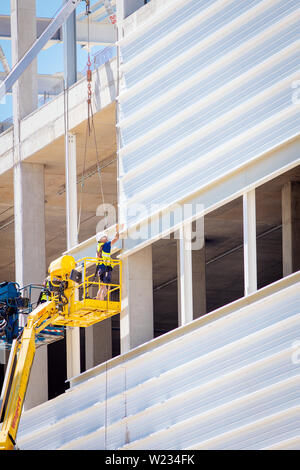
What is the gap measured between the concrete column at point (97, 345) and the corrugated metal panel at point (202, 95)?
18467mm

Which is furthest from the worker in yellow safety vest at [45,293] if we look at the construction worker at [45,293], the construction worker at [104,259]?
the construction worker at [104,259]

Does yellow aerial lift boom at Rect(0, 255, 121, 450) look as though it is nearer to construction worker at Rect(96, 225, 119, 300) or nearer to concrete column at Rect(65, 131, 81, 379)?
construction worker at Rect(96, 225, 119, 300)

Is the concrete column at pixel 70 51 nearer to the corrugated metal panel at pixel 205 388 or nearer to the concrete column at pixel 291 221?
the concrete column at pixel 291 221

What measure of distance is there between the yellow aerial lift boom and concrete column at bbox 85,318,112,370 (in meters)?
18.3

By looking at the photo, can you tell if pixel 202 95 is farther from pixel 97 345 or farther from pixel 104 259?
pixel 97 345

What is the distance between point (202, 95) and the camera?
25219mm

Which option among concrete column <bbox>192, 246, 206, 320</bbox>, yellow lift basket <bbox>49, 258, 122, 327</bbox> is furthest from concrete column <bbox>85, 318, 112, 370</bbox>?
yellow lift basket <bbox>49, 258, 122, 327</bbox>

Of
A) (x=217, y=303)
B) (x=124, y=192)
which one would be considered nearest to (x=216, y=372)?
(x=124, y=192)

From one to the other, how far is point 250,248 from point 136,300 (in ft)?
15.1

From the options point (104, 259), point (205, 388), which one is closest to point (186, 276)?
point (104, 259)

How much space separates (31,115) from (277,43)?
478 inches

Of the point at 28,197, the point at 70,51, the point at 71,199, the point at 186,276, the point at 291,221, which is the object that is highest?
the point at 70,51

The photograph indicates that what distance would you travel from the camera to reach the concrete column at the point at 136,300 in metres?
26.7
